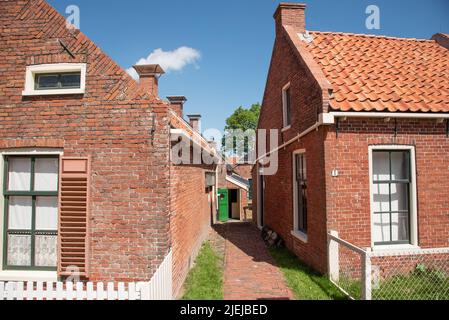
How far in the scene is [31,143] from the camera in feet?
18.2

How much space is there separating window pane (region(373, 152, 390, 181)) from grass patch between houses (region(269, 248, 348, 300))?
277 cm

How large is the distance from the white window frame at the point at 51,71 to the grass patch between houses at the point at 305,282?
610cm

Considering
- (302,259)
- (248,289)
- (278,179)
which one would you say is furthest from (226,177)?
(248,289)

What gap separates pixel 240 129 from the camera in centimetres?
4634

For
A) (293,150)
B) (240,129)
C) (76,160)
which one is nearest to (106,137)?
(76,160)

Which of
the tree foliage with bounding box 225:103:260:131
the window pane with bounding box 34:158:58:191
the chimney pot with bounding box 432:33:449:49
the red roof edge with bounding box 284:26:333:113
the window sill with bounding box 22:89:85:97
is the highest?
the tree foliage with bounding box 225:103:260:131

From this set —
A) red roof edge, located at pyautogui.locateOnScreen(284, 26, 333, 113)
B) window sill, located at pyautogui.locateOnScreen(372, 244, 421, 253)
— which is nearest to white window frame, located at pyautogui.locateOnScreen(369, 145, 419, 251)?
window sill, located at pyautogui.locateOnScreen(372, 244, 421, 253)

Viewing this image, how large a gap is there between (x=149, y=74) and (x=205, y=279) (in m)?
4.92

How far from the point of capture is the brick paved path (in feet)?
20.0

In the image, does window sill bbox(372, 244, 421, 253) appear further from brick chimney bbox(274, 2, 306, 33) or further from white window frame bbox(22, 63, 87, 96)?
brick chimney bbox(274, 2, 306, 33)

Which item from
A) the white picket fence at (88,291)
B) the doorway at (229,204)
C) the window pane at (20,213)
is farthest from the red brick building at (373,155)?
the doorway at (229,204)

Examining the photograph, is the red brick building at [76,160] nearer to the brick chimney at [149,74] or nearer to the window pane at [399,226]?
the brick chimney at [149,74]

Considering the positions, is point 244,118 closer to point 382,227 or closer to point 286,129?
point 286,129
